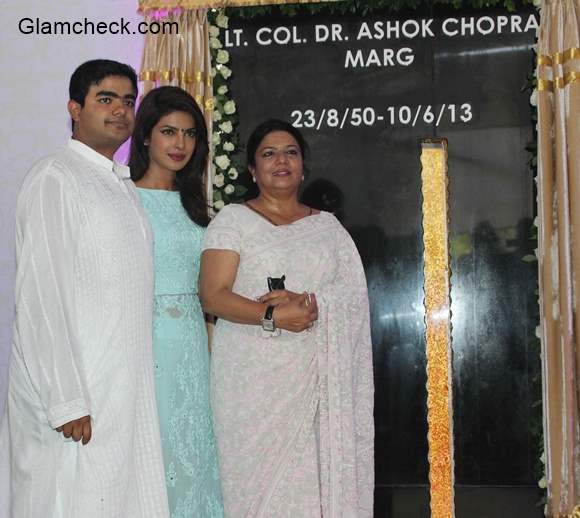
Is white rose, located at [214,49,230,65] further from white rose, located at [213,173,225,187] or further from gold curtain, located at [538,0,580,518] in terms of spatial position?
gold curtain, located at [538,0,580,518]

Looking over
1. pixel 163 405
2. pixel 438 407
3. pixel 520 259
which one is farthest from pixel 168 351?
pixel 520 259

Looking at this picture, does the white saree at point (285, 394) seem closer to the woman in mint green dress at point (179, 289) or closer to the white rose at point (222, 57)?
the woman in mint green dress at point (179, 289)

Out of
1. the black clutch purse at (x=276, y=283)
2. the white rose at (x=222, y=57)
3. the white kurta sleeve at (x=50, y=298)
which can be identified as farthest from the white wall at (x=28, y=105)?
the white kurta sleeve at (x=50, y=298)

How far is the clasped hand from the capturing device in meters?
3.14

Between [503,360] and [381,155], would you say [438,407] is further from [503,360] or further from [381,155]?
[381,155]

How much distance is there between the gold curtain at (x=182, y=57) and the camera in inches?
184

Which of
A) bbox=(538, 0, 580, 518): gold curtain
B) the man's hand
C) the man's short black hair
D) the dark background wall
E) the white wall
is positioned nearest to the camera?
the man's hand

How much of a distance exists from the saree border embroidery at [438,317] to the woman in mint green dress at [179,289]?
32.8 inches

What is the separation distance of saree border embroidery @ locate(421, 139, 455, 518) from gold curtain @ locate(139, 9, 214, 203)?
178 cm

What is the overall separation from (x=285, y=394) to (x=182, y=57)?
2227 mm

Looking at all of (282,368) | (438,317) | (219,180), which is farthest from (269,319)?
(219,180)

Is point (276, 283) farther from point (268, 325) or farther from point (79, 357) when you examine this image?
point (79, 357)

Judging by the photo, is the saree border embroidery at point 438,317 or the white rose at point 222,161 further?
the white rose at point 222,161

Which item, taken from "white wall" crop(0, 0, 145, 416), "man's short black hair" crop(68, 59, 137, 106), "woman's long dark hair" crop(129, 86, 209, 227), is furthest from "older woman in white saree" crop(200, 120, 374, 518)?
"white wall" crop(0, 0, 145, 416)
